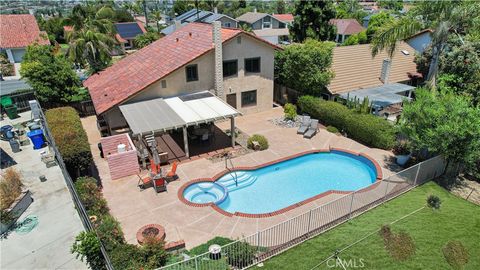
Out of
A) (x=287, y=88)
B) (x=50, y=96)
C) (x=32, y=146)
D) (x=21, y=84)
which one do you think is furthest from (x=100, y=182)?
(x=287, y=88)

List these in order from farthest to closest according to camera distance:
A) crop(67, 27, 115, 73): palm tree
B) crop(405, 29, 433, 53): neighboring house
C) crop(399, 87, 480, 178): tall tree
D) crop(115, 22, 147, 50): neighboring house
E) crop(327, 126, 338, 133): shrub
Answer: crop(115, 22, 147, 50): neighboring house
crop(405, 29, 433, 53): neighboring house
crop(67, 27, 115, 73): palm tree
crop(327, 126, 338, 133): shrub
crop(399, 87, 480, 178): tall tree

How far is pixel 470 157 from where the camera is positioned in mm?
16125

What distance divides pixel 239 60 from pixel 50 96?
648 inches

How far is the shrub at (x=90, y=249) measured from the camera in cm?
1099

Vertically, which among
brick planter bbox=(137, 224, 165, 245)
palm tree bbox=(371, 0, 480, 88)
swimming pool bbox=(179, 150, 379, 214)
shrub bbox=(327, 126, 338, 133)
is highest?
palm tree bbox=(371, 0, 480, 88)

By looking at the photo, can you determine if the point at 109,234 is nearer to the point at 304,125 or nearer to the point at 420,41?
the point at 304,125

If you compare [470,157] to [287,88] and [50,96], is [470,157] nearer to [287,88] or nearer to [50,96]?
[287,88]

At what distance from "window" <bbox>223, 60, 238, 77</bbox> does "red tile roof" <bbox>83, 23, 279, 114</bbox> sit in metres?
2.09

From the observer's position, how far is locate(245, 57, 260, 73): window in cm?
2791

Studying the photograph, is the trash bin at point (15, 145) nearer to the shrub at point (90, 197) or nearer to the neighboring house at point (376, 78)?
the shrub at point (90, 197)

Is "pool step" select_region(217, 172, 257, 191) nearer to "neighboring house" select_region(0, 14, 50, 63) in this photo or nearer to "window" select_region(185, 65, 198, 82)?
"window" select_region(185, 65, 198, 82)

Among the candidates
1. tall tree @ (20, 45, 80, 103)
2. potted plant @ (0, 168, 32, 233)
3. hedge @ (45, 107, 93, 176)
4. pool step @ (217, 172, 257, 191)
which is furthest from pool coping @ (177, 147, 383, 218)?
tall tree @ (20, 45, 80, 103)

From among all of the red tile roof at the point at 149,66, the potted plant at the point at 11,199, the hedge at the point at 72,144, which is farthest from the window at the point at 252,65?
the potted plant at the point at 11,199

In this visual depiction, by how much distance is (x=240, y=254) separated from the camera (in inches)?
472
